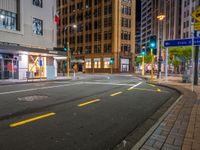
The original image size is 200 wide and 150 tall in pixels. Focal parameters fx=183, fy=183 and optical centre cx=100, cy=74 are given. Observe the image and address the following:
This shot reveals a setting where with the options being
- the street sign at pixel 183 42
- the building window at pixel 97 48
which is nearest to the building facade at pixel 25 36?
the street sign at pixel 183 42

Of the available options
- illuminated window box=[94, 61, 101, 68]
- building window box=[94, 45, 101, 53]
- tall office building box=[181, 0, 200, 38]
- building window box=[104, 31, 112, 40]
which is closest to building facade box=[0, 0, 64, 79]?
building window box=[104, 31, 112, 40]

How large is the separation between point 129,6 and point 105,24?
10.2 metres

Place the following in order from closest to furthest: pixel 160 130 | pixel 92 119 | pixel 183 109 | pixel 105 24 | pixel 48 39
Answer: pixel 160 130 < pixel 92 119 < pixel 183 109 < pixel 48 39 < pixel 105 24

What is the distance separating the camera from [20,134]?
14.1 feet

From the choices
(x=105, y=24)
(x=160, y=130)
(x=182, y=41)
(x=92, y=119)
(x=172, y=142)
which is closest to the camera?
(x=172, y=142)

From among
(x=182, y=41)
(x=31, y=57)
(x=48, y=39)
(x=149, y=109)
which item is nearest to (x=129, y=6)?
(x=48, y=39)

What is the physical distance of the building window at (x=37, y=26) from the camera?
2625cm

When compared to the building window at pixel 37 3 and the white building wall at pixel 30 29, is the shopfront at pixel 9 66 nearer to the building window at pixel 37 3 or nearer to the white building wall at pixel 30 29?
the white building wall at pixel 30 29

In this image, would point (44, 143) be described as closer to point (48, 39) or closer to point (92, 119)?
point (92, 119)

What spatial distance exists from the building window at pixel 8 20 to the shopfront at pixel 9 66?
3.66 m

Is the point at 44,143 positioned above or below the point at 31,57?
below

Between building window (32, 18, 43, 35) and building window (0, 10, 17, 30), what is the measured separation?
2779mm

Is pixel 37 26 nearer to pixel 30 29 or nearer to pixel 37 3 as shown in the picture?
pixel 30 29

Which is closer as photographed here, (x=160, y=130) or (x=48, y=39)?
(x=160, y=130)
